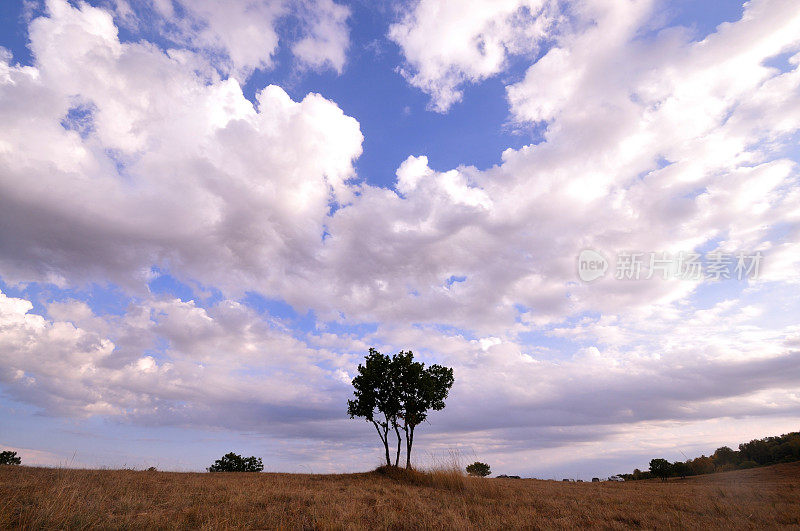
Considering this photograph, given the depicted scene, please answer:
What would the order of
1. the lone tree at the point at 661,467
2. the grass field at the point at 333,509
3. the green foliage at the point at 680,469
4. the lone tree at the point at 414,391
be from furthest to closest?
the green foliage at the point at 680,469, the lone tree at the point at 661,467, the lone tree at the point at 414,391, the grass field at the point at 333,509

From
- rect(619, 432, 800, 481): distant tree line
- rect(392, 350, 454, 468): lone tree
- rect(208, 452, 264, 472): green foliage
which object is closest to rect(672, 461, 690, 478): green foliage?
rect(619, 432, 800, 481): distant tree line

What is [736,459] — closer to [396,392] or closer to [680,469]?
[680,469]

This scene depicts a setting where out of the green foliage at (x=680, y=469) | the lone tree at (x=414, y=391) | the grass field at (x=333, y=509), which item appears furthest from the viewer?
the green foliage at (x=680, y=469)

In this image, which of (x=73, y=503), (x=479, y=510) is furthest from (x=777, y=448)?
(x=73, y=503)

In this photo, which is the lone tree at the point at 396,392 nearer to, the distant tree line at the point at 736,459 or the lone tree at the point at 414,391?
the lone tree at the point at 414,391

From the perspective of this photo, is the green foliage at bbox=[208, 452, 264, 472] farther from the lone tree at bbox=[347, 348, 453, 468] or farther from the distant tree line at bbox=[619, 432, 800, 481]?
the distant tree line at bbox=[619, 432, 800, 481]

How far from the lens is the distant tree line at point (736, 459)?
46.6 metres

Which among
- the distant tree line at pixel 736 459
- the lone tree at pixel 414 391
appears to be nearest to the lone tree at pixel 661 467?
the distant tree line at pixel 736 459

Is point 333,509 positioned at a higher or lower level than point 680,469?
higher

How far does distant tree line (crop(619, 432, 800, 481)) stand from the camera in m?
46.6

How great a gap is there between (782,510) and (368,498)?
14.3 m

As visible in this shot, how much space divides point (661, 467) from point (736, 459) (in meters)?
18.9

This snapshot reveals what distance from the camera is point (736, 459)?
2178 inches

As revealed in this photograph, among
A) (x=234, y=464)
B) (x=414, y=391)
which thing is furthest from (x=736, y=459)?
(x=234, y=464)
